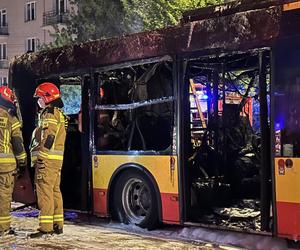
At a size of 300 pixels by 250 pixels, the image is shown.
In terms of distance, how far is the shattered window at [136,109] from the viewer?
25.6 feet

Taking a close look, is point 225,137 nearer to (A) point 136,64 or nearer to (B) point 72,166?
(A) point 136,64

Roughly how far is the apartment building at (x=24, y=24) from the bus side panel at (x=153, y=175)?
28.1 metres

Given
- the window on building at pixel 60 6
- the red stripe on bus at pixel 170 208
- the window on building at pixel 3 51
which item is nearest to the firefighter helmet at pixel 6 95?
the red stripe on bus at pixel 170 208

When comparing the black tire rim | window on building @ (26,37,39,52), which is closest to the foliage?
the black tire rim

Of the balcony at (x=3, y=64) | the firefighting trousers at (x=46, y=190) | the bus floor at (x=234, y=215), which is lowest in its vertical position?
the bus floor at (x=234, y=215)

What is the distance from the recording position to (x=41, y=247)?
6.55 metres

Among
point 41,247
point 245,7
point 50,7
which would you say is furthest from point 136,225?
point 50,7

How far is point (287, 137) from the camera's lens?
6012 mm

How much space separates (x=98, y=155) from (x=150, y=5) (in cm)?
813

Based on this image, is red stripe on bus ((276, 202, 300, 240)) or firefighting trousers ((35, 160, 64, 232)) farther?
firefighting trousers ((35, 160, 64, 232))

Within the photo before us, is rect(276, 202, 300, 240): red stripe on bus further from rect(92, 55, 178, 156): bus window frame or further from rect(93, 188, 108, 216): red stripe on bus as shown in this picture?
rect(93, 188, 108, 216): red stripe on bus

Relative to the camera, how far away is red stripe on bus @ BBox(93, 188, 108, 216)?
26.8 feet

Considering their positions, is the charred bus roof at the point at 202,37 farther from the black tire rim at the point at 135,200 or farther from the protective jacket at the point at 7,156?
the black tire rim at the point at 135,200

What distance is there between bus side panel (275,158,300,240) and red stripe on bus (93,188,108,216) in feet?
9.69
